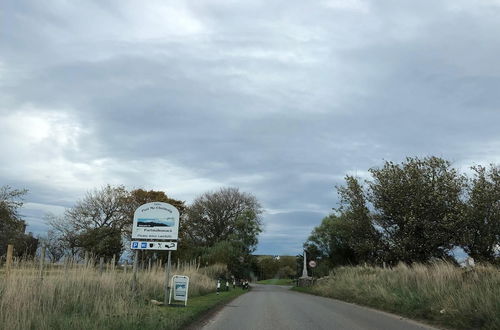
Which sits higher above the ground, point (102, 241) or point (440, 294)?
point (102, 241)

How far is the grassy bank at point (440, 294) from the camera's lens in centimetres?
1305

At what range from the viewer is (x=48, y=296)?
1099 centimetres

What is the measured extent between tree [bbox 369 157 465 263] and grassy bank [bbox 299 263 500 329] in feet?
30.3

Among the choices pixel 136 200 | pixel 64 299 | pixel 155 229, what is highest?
pixel 136 200

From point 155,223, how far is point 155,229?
0.25 m

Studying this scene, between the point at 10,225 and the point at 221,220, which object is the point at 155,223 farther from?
the point at 221,220

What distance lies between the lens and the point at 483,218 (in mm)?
34188

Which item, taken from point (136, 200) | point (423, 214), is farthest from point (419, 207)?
point (136, 200)

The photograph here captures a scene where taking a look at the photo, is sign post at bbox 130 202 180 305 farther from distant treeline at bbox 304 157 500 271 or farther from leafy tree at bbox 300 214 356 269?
leafy tree at bbox 300 214 356 269

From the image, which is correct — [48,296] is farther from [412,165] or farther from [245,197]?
[245,197]

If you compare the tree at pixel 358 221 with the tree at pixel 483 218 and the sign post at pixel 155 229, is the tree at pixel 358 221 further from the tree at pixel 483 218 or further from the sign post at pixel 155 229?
the sign post at pixel 155 229

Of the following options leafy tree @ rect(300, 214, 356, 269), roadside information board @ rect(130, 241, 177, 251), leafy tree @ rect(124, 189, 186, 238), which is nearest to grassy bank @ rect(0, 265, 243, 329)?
roadside information board @ rect(130, 241, 177, 251)

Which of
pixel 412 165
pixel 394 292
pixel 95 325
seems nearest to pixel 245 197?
pixel 412 165

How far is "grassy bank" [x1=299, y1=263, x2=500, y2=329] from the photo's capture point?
13047 millimetres
